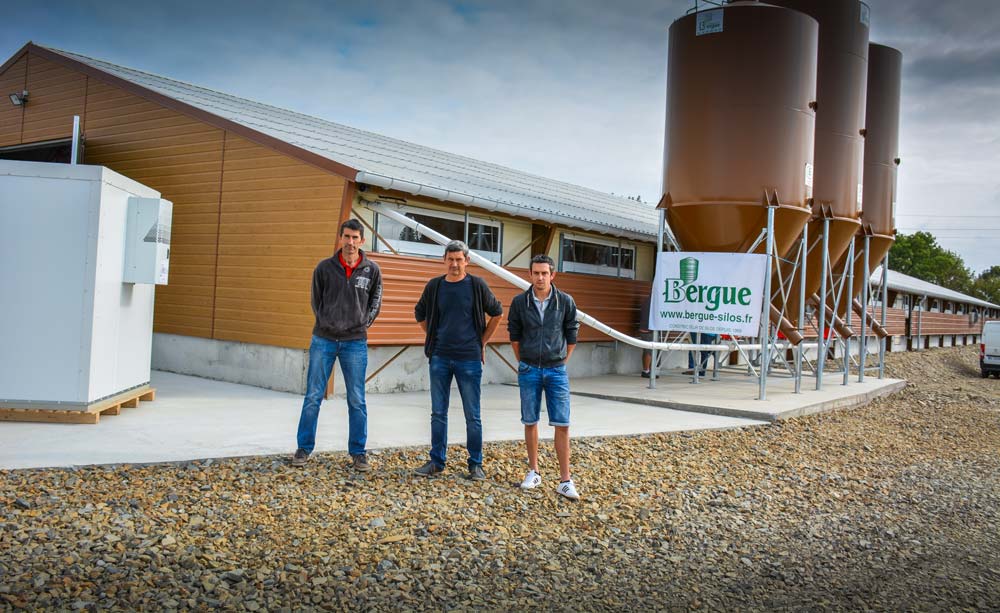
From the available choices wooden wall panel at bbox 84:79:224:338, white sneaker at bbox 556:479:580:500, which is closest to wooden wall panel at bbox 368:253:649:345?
wooden wall panel at bbox 84:79:224:338

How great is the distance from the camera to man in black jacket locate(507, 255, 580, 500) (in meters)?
5.59

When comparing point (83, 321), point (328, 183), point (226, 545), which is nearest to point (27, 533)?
point (226, 545)

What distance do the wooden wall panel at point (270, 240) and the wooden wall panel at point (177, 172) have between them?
313mm

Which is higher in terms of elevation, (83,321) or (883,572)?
(83,321)

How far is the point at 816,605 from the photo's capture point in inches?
155

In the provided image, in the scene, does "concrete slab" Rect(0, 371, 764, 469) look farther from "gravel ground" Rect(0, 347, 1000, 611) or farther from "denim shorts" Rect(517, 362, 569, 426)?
"denim shorts" Rect(517, 362, 569, 426)

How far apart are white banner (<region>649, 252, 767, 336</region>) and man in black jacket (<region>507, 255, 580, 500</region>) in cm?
632

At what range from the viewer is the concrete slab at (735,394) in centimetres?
1012

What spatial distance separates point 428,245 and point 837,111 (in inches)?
334

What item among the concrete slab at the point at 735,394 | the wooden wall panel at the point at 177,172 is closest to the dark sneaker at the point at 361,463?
the concrete slab at the point at 735,394

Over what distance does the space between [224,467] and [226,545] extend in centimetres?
161

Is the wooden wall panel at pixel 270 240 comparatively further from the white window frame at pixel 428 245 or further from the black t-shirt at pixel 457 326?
the black t-shirt at pixel 457 326

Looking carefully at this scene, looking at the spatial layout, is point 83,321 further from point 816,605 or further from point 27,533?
point 816,605

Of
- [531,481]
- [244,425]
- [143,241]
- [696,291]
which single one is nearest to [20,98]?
[143,241]
